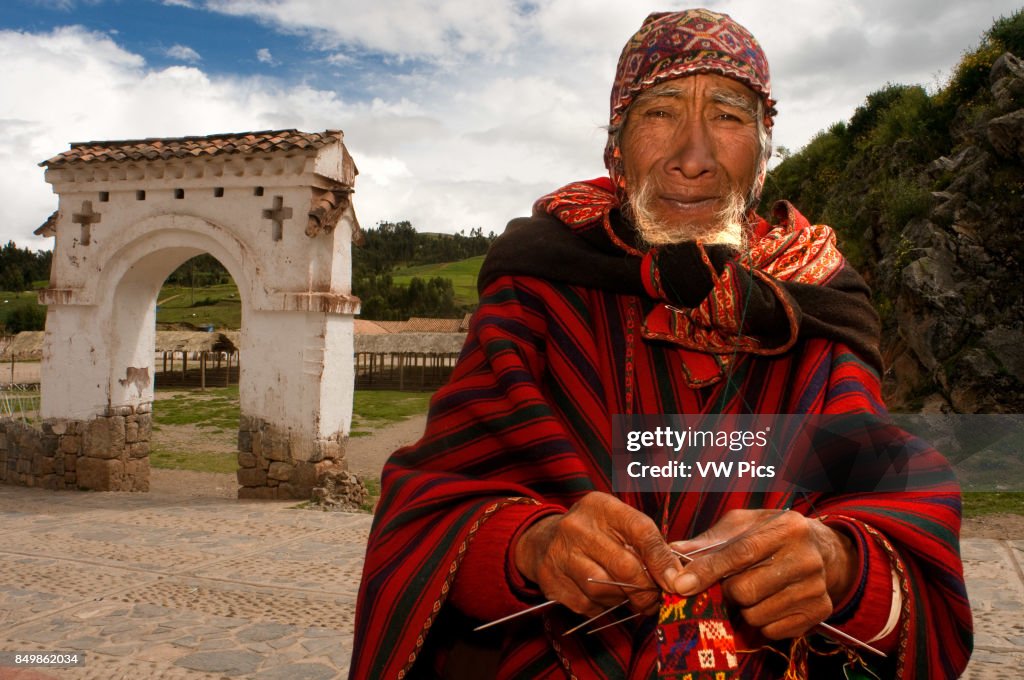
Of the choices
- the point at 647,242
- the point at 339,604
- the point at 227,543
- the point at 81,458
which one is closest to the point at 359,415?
the point at 81,458

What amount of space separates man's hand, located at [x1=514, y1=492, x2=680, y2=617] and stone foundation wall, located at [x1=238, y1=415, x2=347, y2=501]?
30.0 feet

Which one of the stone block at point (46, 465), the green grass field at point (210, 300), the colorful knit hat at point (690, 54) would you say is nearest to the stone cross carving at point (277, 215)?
the stone block at point (46, 465)

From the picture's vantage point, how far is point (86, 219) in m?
11.0

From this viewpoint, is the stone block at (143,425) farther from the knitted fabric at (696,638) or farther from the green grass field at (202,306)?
the green grass field at (202,306)

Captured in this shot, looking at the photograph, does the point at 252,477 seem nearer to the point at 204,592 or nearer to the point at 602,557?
the point at 204,592

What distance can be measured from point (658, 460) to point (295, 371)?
9029 millimetres

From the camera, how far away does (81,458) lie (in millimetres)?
11047

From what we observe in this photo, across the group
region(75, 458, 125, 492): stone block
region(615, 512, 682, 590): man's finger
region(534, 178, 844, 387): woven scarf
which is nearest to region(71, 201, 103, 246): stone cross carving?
region(75, 458, 125, 492): stone block

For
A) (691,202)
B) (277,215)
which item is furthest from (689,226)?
(277,215)

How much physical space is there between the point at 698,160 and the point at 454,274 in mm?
78355

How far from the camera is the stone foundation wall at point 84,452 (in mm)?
10961

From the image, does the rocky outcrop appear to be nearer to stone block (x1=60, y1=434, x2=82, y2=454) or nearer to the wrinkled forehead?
the wrinkled forehead

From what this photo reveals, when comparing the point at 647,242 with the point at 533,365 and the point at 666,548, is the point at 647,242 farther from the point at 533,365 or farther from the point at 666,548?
the point at 666,548

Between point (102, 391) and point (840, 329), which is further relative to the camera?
point (102, 391)
